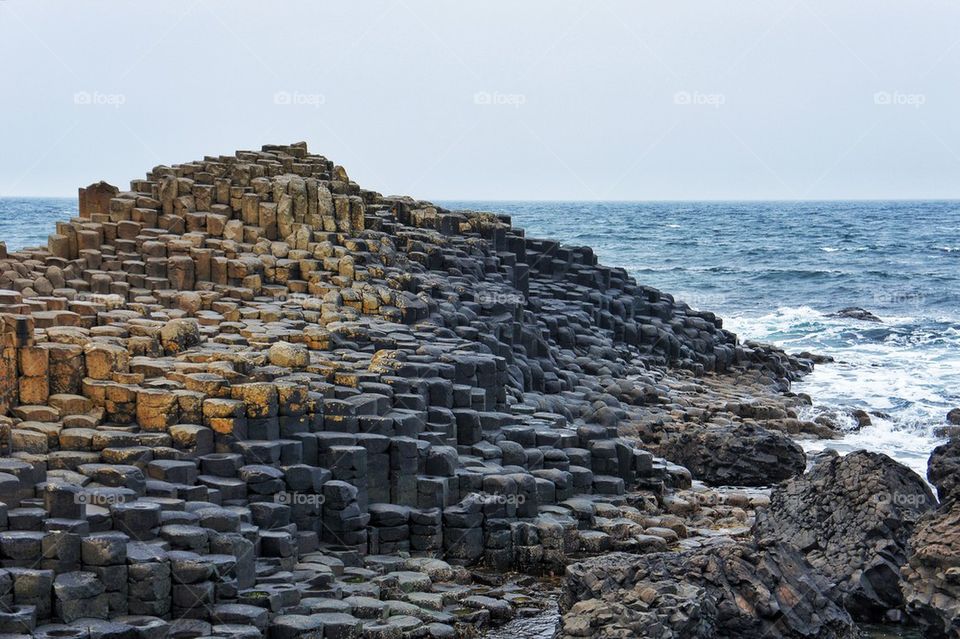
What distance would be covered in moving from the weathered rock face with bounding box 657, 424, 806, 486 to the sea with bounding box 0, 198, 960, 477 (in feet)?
8.29

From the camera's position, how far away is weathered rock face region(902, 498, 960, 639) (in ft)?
47.0

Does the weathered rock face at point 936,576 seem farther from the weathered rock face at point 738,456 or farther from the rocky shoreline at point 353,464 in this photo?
the weathered rock face at point 738,456

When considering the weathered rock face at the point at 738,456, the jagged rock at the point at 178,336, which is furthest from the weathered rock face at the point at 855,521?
the jagged rock at the point at 178,336

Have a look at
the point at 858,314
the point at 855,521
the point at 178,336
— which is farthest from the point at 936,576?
the point at 858,314

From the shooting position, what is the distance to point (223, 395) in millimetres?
17750

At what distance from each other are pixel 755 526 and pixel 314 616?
6606 mm

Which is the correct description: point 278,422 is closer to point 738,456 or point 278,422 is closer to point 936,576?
point 936,576

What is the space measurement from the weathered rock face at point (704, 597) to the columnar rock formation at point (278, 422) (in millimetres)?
2205

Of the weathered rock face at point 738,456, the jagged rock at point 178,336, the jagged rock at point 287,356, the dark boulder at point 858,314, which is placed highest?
the jagged rock at point 178,336

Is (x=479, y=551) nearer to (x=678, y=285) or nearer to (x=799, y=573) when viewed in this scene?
(x=799, y=573)

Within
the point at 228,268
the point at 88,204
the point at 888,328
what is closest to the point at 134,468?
the point at 228,268

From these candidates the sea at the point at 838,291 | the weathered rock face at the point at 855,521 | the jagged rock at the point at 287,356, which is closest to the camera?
the weathered rock face at the point at 855,521

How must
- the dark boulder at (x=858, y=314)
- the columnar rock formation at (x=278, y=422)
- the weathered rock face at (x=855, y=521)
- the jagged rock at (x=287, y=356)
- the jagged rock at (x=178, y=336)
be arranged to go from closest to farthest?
the columnar rock formation at (x=278, y=422) < the weathered rock face at (x=855, y=521) < the jagged rock at (x=287, y=356) < the jagged rock at (x=178, y=336) < the dark boulder at (x=858, y=314)

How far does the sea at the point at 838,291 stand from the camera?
30578 millimetres
